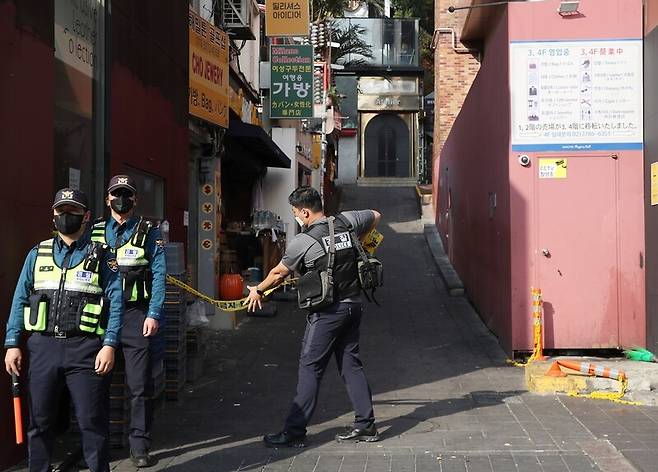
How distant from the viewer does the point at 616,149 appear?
9438mm

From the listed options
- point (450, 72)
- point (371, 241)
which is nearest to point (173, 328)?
point (371, 241)

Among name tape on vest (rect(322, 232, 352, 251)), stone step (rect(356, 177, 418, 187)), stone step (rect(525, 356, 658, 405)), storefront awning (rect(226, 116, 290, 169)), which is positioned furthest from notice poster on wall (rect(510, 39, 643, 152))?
stone step (rect(356, 177, 418, 187))

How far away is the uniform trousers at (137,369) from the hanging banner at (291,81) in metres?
11.5

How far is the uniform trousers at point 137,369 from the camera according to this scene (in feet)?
18.7

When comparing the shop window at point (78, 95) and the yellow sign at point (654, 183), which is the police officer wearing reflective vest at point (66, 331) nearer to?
the shop window at point (78, 95)

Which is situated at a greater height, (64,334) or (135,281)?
(135,281)

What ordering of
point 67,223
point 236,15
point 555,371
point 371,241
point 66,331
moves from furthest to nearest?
point 236,15, point 555,371, point 371,241, point 67,223, point 66,331

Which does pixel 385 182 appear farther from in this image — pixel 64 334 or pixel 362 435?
pixel 64 334

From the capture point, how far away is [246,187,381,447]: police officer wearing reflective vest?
6.16m

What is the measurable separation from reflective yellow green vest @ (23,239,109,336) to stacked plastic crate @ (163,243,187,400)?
2.76 meters

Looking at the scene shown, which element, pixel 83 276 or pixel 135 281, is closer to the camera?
pixel 83 276

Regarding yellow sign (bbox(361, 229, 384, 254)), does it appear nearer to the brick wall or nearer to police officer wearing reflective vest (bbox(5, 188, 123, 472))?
police officer wearing reflective vest (bbox(5, 188, 123, 472))

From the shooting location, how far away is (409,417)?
713 centimetres

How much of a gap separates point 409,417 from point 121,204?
320 centimetres
